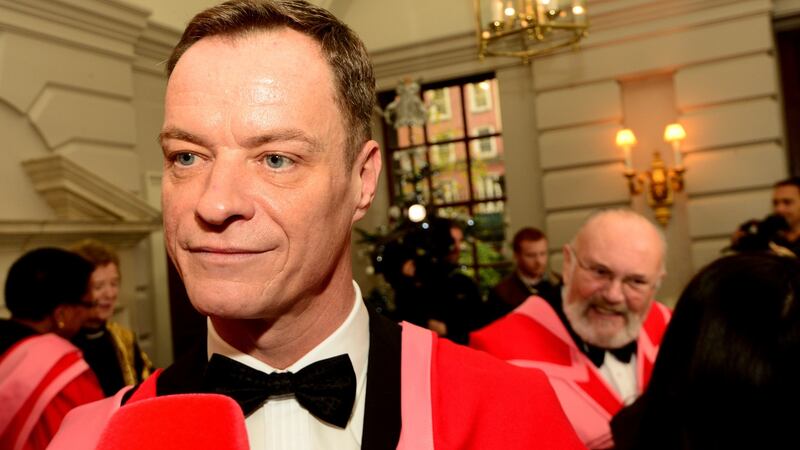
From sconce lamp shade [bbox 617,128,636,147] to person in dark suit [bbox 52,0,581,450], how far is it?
5677mm

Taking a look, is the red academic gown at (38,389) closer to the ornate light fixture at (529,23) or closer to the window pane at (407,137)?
the ornate light fixture at (529,23)

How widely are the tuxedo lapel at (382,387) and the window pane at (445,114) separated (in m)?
6.65

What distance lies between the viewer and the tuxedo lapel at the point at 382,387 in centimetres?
117

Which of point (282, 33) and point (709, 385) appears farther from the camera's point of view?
point (709, 385)

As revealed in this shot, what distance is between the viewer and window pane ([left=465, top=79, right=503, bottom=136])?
302 inches

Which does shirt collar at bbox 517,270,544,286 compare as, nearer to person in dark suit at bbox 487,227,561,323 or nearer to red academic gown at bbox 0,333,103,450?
person in dark suit at bbox 487,227,561,323

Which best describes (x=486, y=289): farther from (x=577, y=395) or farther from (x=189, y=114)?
(x=189, y=114)

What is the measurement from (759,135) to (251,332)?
6356 millimetres

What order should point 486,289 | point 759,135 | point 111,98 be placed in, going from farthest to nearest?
point 486,289 < point 759,135 < point 111,98

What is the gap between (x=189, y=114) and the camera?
1.07 m

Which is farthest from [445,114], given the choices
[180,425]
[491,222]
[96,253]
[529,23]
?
[180,425]

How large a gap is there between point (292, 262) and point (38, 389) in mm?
2054

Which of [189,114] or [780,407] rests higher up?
[189,114]

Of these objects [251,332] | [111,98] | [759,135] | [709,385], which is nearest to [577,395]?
[709,385]
